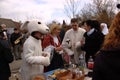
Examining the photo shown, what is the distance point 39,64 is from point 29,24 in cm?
78

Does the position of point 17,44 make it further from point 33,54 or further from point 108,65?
point 108,65

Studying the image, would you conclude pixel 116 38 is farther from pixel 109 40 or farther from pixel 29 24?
pixel 29 24

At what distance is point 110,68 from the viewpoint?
221cm

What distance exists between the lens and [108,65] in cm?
221

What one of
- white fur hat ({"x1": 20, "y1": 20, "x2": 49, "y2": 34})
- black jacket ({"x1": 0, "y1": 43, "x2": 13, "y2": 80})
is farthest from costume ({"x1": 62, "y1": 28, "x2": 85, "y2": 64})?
white fur hat ({"x1": 20, "y1": 20, "x2": 49, "y2": 34})

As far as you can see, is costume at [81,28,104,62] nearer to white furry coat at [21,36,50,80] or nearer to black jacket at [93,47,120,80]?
white furry coat at [21,36,50,80]

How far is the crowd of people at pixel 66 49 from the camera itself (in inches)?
87.2

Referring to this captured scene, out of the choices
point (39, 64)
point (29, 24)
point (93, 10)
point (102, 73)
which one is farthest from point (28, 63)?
point (93, 10)

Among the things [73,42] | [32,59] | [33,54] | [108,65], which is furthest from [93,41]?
[108,65]

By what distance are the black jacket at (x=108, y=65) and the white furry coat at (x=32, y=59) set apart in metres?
2.66

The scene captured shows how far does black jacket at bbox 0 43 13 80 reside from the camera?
18.2 ft

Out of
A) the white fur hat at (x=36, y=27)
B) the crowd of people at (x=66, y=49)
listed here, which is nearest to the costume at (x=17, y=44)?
the crowd of people at (x=66, y=49)

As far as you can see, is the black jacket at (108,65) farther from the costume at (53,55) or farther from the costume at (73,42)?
the costume at (73,42)

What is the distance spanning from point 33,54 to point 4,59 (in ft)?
2.96
